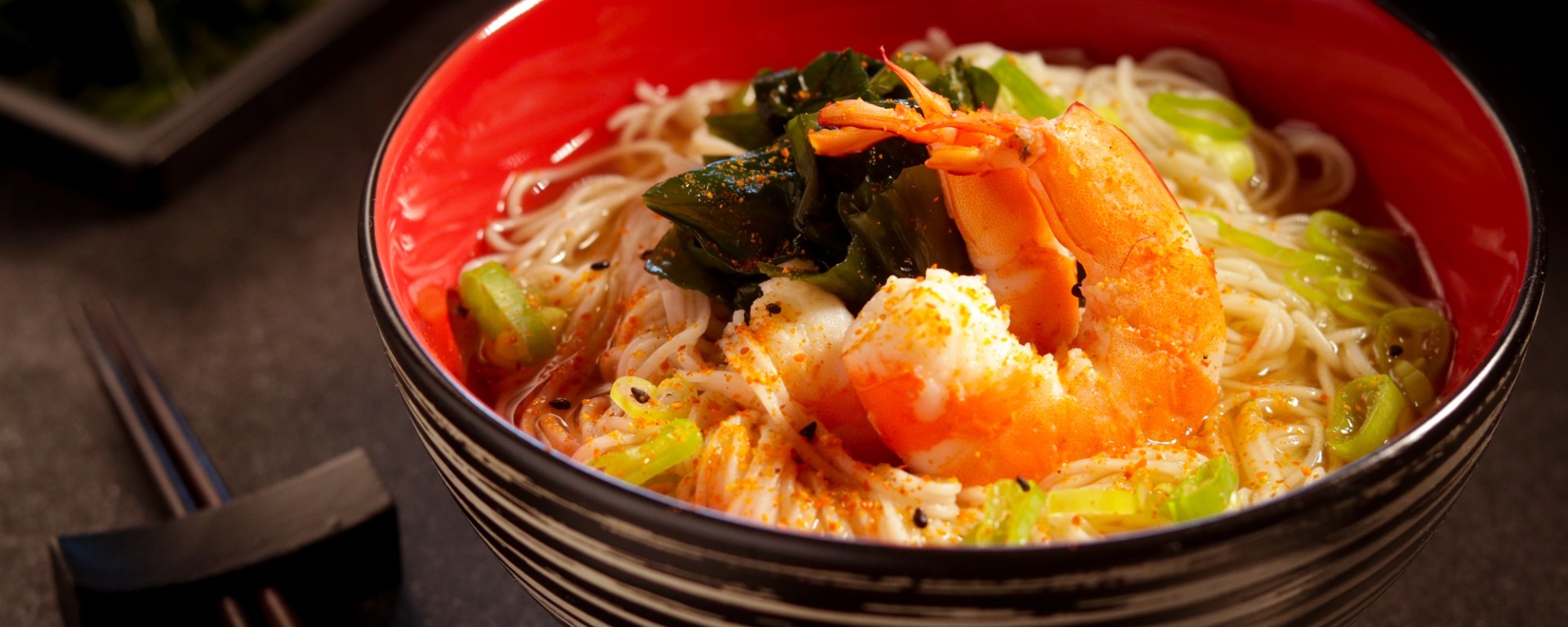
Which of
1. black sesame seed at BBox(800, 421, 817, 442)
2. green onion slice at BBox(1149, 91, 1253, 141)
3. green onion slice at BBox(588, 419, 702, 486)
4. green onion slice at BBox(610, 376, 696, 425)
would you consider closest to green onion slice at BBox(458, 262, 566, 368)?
green onion slice at BBox(610, 376, 696, 425)

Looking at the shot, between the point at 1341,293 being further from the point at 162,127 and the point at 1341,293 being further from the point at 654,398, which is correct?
the point at 162,127

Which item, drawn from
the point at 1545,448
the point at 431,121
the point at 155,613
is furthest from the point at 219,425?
the point at 1545,448

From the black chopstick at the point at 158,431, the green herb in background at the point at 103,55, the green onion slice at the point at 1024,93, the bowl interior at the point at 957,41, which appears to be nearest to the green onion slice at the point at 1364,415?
the bowl interior at the point at 957,41

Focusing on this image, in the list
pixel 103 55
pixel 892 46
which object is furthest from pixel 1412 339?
pixel 103 55

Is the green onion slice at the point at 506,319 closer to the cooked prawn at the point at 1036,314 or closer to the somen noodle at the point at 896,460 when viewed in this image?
the somen noodle at the point at 896,460

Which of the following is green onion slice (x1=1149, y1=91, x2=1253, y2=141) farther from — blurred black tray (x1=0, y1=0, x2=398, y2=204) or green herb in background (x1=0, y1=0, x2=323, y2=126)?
green herb in background (x1=0, y1=0, x2=323, y2=126)
